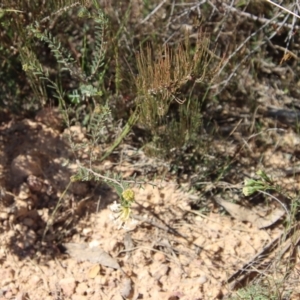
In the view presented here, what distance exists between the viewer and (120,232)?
243cm

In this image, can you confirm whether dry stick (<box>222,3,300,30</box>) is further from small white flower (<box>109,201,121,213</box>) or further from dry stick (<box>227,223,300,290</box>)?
small white flower (<box>109,201,121,213</box>)

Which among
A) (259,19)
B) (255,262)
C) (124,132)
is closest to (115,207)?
(124,132)

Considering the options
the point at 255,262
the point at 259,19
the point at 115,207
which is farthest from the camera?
the point at 259,19

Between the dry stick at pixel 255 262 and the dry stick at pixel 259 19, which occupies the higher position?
the dry stick at pixel 259 19

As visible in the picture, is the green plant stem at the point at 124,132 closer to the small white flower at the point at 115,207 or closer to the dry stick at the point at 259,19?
the small white flower at the point at 115,207

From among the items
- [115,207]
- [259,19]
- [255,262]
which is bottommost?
[255,262]

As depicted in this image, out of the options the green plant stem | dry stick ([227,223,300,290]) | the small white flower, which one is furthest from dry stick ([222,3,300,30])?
the small white flower

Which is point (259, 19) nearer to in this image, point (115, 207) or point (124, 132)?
point (124, 132)

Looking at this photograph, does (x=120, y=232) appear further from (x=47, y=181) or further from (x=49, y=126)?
(x=49, y=126)

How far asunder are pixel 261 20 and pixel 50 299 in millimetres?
1497

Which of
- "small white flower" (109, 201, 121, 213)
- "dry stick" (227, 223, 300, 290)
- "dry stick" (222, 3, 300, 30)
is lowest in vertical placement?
"dry stick" (227, 223, 300, 290)

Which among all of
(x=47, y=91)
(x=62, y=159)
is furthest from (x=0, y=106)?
(x=62, y=159)

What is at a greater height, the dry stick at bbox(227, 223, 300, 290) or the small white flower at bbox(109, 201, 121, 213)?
the small white flower at bbox(109, 201, 121, 213)

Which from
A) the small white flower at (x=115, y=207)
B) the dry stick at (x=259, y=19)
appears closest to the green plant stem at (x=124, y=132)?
the small white flower at (x=115, y=207)
